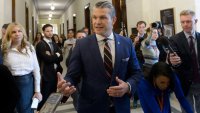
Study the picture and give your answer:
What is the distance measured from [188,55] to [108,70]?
1.35 meters

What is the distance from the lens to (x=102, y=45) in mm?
1941

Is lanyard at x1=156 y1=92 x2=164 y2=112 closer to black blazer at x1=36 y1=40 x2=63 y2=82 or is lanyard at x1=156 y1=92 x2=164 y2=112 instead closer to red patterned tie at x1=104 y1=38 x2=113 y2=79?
red patterned tie at x1=104 y1=38 x2=113 y2=79

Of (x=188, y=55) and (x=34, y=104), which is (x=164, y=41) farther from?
(x=34, y=104)

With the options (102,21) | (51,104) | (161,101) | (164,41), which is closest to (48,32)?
(164,41)

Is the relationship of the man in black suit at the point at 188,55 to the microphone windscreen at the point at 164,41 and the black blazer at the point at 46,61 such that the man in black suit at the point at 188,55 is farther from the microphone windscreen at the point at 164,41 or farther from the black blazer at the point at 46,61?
the black blazer at the point at 46,61

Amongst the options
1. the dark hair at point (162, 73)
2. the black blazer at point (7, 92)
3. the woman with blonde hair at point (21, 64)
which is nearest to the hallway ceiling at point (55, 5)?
the woman with blonde hair at point (21, 64)

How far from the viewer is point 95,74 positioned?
6.16ft

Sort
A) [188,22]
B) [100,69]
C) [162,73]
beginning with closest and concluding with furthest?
[100,69], [162,73], [188,22]

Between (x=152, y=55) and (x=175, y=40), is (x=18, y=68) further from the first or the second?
(x=152, y=55)

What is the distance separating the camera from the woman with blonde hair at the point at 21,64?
3205 mm

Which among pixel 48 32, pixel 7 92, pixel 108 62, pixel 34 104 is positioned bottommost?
pixel 34 104

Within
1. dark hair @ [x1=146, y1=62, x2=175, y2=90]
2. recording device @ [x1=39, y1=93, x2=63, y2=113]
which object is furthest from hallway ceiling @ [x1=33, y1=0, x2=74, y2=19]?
recording device @ [x1=39, y1=93, x2=63, y2=113]

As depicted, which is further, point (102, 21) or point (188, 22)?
point (188, 22)

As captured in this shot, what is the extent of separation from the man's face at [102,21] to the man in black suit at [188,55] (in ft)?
4.00
